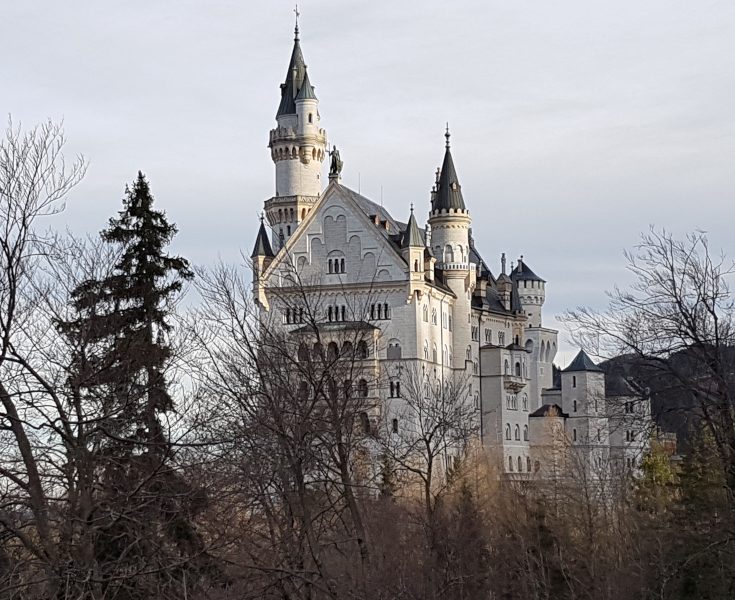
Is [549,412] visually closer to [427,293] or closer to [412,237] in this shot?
[427,293]

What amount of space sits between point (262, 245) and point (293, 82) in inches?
722

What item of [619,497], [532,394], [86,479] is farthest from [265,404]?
[532,394]

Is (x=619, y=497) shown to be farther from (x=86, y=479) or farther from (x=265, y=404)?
(x=86, y=479)

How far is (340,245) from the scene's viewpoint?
4222 inches

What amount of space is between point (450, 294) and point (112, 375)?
95545 millimetres

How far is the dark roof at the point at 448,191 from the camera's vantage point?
114 m

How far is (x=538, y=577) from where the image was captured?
4356cm

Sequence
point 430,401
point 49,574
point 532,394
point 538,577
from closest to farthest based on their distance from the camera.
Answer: point 49,574
point 538,577
point 430,401
point 532,394

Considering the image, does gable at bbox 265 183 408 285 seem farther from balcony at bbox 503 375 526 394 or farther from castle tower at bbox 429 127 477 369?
balcony at bbox 503 375 526 394

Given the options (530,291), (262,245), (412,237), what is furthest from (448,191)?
(530,291)

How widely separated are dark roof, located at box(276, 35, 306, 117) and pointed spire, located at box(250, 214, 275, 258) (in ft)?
41.7

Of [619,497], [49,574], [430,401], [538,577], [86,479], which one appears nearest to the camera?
[49,574]

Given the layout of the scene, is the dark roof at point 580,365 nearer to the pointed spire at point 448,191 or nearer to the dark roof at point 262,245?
the pointed spire at point 448,191

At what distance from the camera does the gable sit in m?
106
